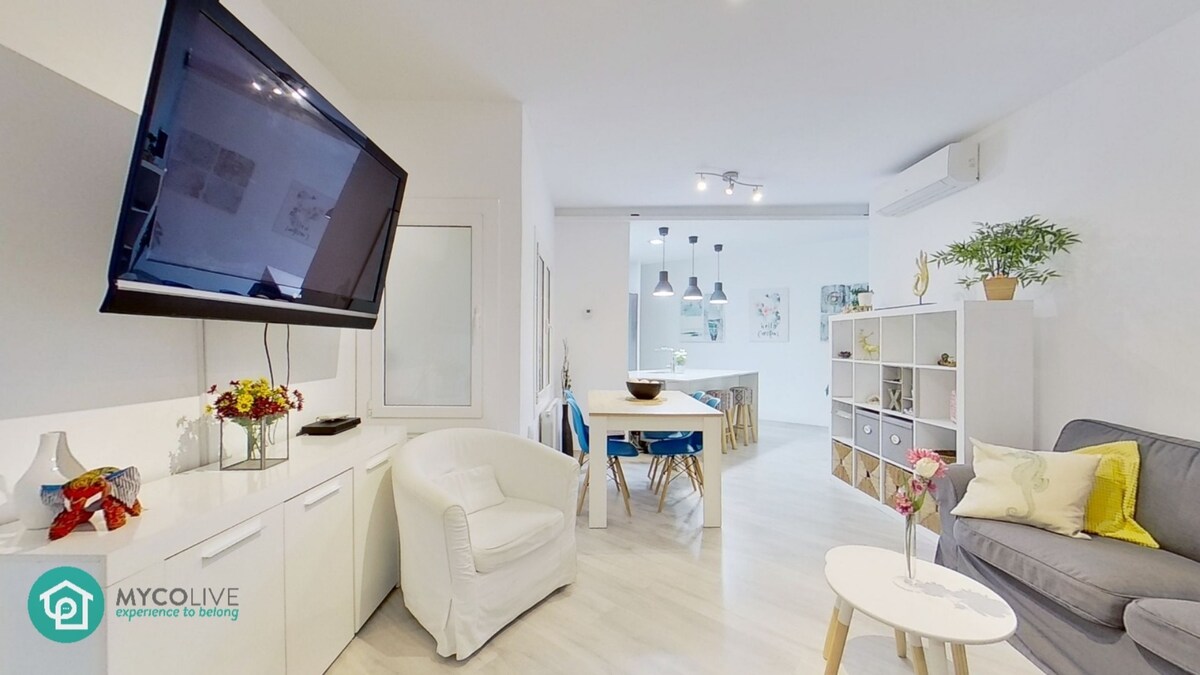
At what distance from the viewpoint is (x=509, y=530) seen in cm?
229

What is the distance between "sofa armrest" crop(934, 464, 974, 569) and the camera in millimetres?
2482

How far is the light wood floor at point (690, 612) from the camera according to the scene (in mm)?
2025

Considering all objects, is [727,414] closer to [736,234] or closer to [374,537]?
[736,234]

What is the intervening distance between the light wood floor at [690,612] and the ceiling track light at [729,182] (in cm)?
→ 266

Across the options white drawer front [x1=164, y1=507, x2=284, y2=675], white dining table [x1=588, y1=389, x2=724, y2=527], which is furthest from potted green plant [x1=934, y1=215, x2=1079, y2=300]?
white drawer front [x1=164, y1=507, x2=284, y2=675]

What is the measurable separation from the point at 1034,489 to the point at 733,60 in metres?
2.44

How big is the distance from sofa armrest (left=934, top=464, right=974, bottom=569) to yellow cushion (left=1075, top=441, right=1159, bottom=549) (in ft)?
1.47

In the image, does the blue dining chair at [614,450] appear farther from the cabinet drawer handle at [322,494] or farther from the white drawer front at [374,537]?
the cabinet drawer handle at [322,494]

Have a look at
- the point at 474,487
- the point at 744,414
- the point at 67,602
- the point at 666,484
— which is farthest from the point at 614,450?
the point at 744,414

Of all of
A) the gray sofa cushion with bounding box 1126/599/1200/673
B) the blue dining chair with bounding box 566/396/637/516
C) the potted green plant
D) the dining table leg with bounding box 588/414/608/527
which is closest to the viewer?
the gray sofa cushion with bounding box 1126/599/1200/673

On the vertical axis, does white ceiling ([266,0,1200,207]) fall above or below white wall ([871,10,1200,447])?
above

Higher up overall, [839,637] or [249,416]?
[249,416]

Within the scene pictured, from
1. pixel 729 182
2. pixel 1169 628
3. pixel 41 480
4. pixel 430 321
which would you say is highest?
pixel 729 182

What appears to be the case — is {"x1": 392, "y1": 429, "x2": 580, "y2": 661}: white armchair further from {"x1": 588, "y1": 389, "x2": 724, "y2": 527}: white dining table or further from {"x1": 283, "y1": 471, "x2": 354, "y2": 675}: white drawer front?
{"x1": 588, "y1": 389, "x2": 724, "y2": 527}: white dining table
